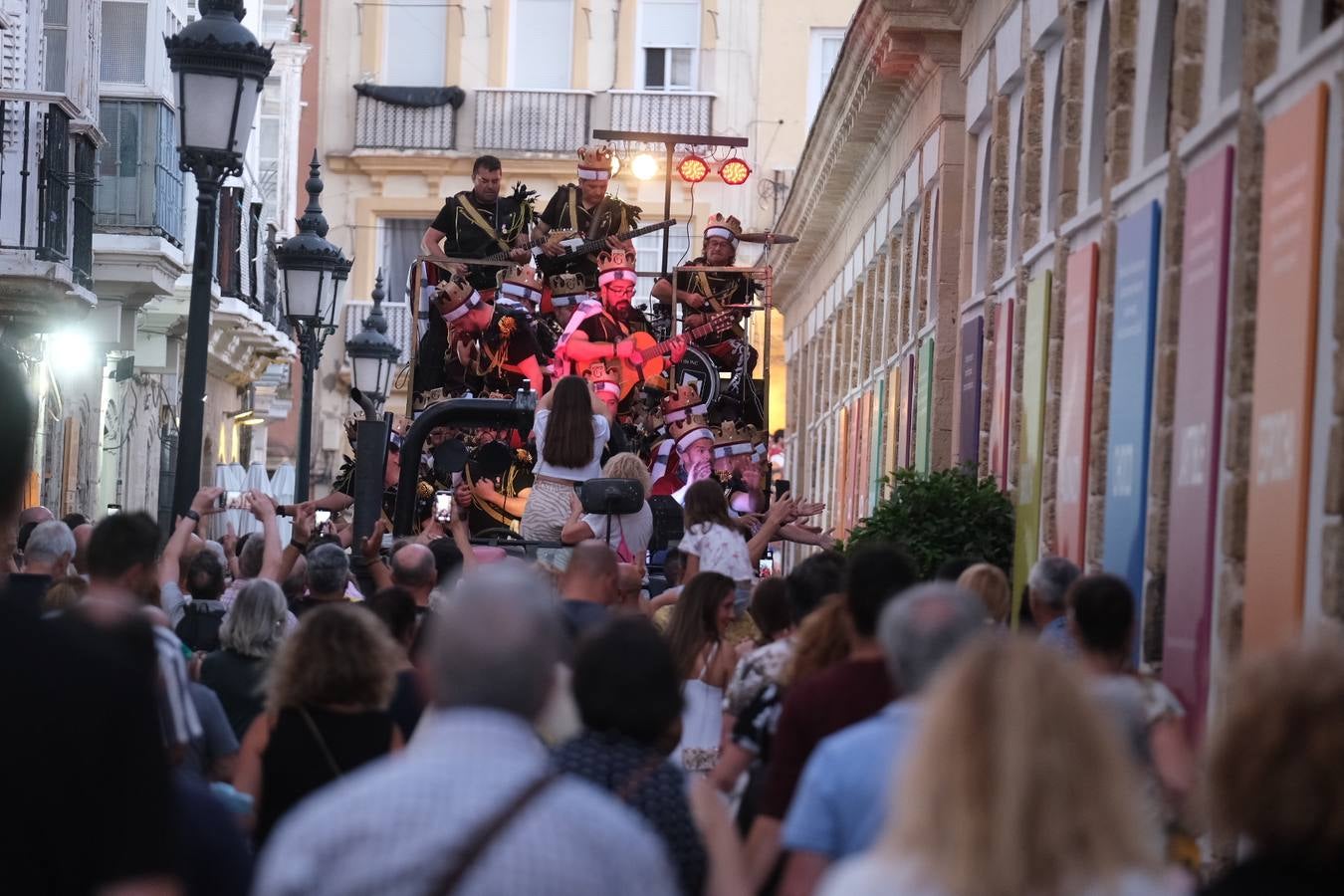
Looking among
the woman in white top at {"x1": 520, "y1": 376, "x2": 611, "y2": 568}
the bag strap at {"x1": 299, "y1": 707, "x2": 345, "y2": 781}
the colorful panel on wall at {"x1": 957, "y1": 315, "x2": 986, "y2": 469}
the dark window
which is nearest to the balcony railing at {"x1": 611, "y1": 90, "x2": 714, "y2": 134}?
the dark window

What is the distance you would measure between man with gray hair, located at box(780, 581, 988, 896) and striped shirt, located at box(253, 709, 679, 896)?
47.8 inches

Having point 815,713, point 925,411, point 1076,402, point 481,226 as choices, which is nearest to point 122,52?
point 481,226

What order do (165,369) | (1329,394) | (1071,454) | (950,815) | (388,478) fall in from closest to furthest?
(950,815) < (1329,394) < (1071,454) < (388,478) < (165,369)

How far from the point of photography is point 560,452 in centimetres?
1299

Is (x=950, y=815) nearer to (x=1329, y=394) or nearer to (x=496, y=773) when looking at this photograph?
(x=496, y=773)

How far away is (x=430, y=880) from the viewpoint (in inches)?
152

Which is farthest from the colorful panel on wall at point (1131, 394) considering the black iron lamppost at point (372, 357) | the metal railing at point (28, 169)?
the black iron lamppost at point (372, 357)

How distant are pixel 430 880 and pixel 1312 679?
131 centimetres

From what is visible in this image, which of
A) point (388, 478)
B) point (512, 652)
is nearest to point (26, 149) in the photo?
point (388, 478)

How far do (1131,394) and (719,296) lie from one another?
811cm

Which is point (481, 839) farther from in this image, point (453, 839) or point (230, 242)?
point (230, 242)

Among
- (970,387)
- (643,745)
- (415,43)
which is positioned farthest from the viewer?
(415,43)

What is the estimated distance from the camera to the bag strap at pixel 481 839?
12.6 feet

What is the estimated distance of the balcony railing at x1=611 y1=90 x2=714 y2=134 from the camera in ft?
144
